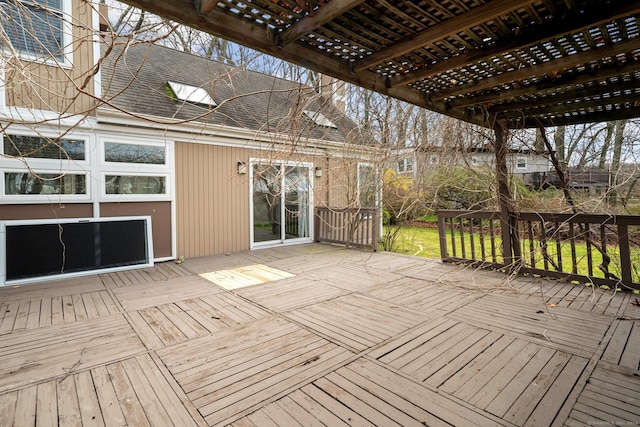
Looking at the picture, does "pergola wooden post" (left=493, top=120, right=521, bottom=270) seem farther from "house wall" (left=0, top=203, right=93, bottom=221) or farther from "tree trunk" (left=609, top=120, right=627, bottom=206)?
"house wall" (left=0, top=203, right=93, bottom=221)

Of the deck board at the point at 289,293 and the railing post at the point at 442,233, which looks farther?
the railing post at the point at 442,233

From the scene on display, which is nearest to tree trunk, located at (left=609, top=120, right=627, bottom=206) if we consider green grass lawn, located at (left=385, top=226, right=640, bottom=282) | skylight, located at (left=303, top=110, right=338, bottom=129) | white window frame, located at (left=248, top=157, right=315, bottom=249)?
green grass lawn, located at (left=385, top=226, right=640, bottom=282)

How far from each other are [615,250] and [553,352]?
2828 millimetres

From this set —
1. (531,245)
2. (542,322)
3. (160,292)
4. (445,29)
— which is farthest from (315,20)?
(531,245)

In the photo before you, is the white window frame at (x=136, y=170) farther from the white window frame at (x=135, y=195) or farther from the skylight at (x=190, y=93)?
the skylight at (x=190, y=93)

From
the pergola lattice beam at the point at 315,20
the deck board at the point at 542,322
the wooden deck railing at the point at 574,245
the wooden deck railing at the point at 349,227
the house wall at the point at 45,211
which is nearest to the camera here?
the pergola lattice beam at the point at 315,20

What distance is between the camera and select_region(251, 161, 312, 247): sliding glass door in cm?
668

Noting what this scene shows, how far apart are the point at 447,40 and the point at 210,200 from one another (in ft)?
16.1

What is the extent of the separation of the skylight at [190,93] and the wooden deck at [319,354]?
3.56m

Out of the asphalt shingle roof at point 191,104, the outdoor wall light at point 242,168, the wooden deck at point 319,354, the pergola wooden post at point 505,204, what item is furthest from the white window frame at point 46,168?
the pergola wooden post at point 505,204

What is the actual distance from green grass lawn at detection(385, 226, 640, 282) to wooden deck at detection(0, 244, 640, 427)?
2.16ft

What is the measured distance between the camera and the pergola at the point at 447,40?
1.76 metres

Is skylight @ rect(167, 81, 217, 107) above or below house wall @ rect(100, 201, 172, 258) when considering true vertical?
above

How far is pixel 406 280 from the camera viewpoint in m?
4.39
